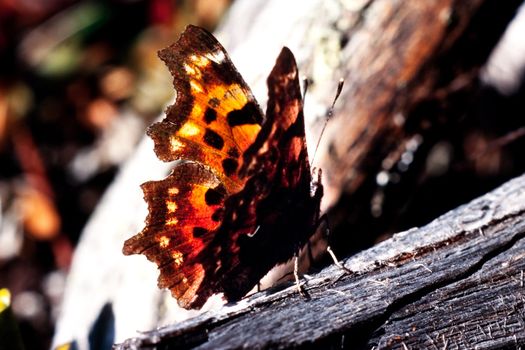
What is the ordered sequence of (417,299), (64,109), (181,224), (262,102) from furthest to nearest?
(64,109)
(262,102)
(181,224)
(417,299)

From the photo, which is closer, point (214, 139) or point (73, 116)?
point (214, 139)

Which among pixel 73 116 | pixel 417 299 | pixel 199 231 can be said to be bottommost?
pixel 417 299

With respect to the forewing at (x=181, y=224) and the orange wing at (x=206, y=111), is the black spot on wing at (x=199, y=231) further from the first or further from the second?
the orange wing at (x=206, y=111)

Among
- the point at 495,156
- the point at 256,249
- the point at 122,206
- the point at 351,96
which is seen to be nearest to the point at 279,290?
the point at 256,249

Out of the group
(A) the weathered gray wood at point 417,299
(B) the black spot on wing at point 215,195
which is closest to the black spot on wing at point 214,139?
(B) the black spot on wing at point 215,195

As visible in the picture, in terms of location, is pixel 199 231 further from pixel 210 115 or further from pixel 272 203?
pixel 210 115

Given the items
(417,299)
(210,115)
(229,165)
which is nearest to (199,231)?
(229,165)

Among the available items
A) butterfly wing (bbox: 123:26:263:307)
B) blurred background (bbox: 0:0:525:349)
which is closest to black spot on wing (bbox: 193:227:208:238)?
butterfly wing (bbox: 123:26:263:307)

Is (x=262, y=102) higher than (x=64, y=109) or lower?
lower
